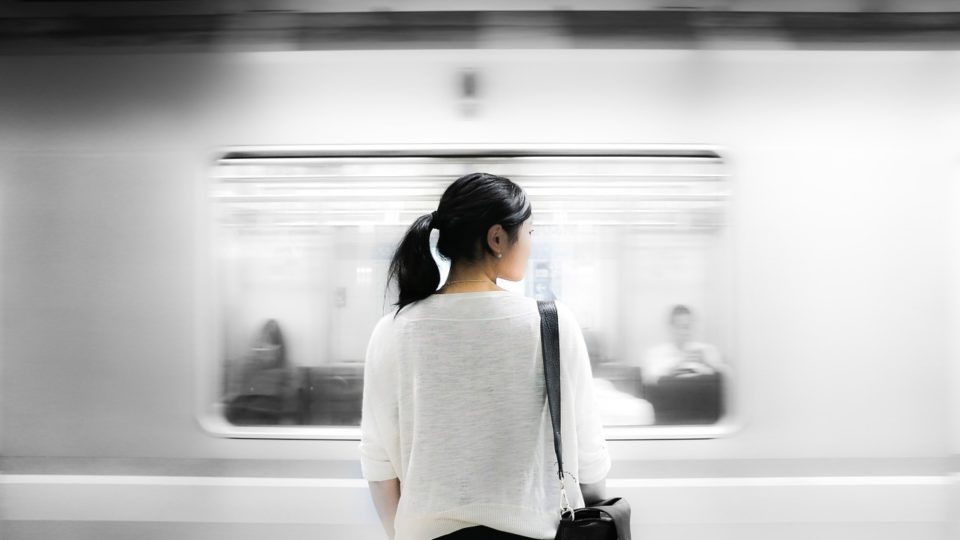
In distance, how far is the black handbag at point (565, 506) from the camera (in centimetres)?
130

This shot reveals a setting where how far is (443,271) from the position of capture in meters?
2.20

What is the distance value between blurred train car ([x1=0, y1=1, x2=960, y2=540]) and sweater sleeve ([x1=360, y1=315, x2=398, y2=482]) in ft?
2.29

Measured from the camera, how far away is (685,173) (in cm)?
214

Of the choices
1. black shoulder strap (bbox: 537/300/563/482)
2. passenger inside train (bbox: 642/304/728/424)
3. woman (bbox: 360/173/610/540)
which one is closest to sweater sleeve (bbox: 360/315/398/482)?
woman (bbox: 360/173/610/540)

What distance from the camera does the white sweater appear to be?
131 cm

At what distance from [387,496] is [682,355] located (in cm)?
114

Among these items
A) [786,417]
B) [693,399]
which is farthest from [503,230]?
[786,417]

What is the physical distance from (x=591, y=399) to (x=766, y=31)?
61.4 inches

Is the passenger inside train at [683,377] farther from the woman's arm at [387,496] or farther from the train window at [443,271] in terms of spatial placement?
the woman's arm at [387,496]

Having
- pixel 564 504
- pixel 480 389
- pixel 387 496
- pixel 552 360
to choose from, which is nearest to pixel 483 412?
pixel 480 389

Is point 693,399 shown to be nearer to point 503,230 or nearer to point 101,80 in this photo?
point 503,230

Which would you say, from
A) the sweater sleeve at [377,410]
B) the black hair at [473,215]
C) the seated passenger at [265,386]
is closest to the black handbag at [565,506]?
the black hair at [473,215]

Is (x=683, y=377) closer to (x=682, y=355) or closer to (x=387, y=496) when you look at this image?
(x=682, y=355)

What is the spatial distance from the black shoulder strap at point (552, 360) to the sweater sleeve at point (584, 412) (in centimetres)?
2
